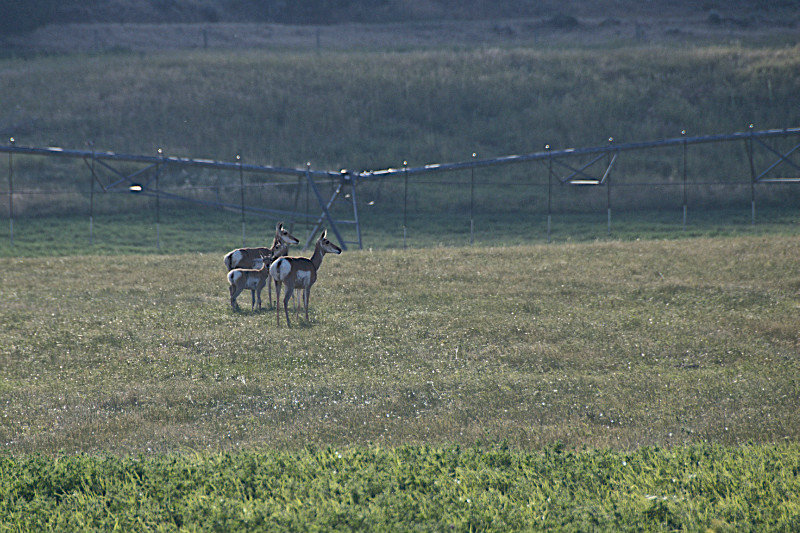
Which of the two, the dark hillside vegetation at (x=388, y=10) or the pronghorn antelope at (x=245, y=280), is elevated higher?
the dark hillside vegetation at (x=388, y=10)

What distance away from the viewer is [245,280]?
21844 mm

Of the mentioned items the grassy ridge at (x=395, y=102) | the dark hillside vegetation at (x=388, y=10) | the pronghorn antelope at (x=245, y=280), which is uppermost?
the dark hillside vegetation at (x=388, y=10)

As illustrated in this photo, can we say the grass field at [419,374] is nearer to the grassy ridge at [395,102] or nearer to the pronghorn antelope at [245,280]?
the pronghorn antelope at [245,280]

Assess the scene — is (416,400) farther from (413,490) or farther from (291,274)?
(291,274)

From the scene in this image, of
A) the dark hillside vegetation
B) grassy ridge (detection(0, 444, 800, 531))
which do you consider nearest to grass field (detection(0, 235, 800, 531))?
grassy ridge (detection(0, 444, 800, 531))

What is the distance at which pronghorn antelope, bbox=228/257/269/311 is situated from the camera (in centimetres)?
2164

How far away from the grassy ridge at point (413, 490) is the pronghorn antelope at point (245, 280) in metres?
10.9

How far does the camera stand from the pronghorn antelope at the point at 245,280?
2164cm

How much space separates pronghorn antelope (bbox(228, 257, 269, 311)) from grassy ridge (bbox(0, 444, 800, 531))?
1089 centimetres

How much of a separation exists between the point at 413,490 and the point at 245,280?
13.0 m

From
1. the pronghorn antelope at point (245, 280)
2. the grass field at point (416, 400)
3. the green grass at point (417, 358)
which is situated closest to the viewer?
the grass field at point (416, 400)

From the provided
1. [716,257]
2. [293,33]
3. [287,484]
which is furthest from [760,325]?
[293,33]

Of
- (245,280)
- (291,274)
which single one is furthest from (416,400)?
(245,280)

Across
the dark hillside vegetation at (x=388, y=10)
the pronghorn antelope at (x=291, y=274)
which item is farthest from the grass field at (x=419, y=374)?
the dark hillside vegetation at (x=388, y=10)
